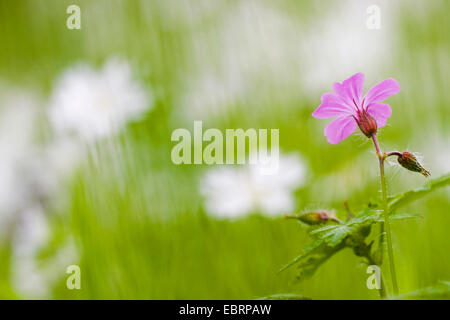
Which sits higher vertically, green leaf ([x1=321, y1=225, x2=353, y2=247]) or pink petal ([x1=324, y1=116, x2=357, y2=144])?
pink petal ([x1=324, y1=116, x2=357, y2=144])

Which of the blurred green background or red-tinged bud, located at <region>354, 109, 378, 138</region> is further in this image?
the blurred green background

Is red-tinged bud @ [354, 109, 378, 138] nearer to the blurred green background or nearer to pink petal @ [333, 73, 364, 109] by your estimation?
pink petal @ [333, 73, 364, 109]

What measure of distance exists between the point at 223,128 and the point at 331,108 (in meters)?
0.49

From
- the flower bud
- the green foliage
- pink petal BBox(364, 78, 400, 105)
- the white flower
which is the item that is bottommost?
the green foliage

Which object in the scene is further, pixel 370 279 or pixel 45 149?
pixel 45 149

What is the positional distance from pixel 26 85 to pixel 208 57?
22.1 inches

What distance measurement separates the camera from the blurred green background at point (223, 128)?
72 centimetres

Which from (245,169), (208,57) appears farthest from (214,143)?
(208,57)

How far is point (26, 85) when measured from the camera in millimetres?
1378

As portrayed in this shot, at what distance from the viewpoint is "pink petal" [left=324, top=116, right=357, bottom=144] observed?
473mm

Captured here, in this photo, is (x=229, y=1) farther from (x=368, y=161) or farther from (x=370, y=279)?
(x=370, y=279)

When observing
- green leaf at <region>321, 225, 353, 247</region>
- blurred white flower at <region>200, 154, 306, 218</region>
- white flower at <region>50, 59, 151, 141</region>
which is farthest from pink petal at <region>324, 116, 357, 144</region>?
white flower at <region>50, 59, 151, 141</region>

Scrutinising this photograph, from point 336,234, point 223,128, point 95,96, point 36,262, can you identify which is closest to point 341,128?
point 336,234

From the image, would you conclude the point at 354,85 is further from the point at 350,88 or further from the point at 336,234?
the point at 336,234
